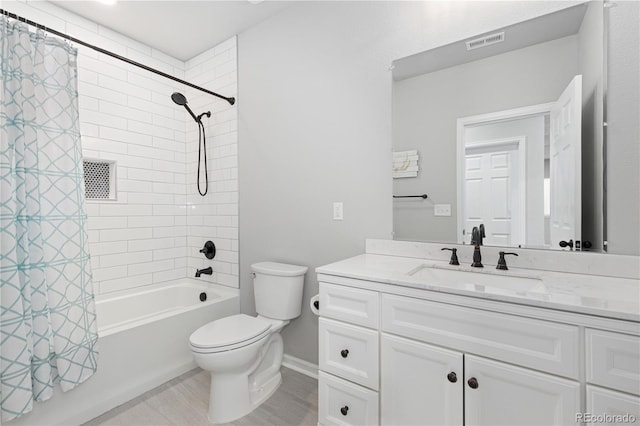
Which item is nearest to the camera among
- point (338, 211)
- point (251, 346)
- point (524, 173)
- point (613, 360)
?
point (613, 360)

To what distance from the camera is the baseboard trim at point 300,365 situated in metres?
2.08

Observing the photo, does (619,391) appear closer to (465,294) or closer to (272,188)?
(465,294)

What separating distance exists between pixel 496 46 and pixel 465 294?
123 cm

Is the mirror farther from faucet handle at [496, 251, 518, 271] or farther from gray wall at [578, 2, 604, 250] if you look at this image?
faucet handle at [496, 251, 518, 271]

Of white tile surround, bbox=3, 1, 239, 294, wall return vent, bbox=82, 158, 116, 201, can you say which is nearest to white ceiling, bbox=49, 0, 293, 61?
white tile surround, bbox=3, 1, 239, 294

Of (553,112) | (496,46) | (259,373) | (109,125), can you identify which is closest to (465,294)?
(553,112)

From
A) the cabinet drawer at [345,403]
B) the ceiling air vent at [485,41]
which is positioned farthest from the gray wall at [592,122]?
the cabinet drawer at [345,403]

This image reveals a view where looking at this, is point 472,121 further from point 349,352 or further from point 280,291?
point 280,291

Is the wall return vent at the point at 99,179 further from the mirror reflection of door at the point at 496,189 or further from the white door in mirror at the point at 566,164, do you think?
the white door in mirror at the point at 566,164

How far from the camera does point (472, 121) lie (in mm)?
1549

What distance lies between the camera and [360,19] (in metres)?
1.85

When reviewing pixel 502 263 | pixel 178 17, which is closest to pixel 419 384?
pixel 502 263

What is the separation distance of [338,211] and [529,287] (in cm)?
109

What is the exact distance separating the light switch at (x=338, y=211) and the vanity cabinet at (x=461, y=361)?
24.4 inches
